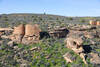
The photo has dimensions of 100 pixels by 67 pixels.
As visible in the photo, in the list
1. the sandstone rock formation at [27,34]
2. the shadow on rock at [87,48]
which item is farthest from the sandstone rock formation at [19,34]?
the shadow on rock at [87,48]

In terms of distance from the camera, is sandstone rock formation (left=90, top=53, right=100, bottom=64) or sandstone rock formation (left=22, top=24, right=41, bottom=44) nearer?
sandstone rock formation (left=90, top=53, right=100, bottom=64)

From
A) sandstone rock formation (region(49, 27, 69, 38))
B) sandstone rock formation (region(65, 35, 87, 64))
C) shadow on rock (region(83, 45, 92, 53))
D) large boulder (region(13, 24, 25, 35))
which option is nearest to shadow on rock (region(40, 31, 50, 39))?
sandstone rock formation (region(49, 27, 69, 38))

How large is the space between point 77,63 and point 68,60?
4.88ft

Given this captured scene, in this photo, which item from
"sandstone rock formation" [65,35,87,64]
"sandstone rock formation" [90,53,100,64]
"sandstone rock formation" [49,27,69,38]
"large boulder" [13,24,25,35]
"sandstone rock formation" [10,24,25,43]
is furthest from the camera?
"sandstone rock formation" [49,27,69,38]

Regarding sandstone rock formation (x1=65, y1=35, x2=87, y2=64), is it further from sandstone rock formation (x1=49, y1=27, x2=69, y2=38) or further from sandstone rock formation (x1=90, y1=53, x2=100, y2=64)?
sandstone rock formation (x1=49, y1=27, x2=69, y2=38)

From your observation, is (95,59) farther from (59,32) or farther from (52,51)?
(59,32)

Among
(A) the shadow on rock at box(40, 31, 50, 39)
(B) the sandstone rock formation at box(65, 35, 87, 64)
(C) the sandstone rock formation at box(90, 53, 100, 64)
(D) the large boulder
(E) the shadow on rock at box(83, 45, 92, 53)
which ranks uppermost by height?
(D) the large boulder

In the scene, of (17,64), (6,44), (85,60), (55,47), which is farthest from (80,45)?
(6,44)

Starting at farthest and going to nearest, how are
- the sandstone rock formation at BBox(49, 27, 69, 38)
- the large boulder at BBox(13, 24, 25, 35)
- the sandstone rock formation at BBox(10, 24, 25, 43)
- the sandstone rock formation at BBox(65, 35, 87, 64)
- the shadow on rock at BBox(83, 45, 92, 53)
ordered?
the sandstone rock formation at BBox(49, 27, 69, 38), the large boulder at BBox(13, 24, 25, 35), the sandstone rock formation at BBox(10, 24, 25, 43), the shadow on rock at BBox(83, 45, 92, 53), the sandstone rock formation at BBox(65, 35, 87, 64)

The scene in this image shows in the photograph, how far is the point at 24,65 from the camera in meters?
25.0

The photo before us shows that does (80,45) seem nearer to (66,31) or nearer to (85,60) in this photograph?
(85,60)

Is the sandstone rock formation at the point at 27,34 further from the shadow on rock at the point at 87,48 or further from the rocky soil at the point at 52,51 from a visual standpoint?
the shadow on rock at the point at 87,48

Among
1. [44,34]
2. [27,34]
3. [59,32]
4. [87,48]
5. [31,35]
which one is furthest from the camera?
[59,32]

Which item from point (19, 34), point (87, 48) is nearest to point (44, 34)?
point (19, 34)
